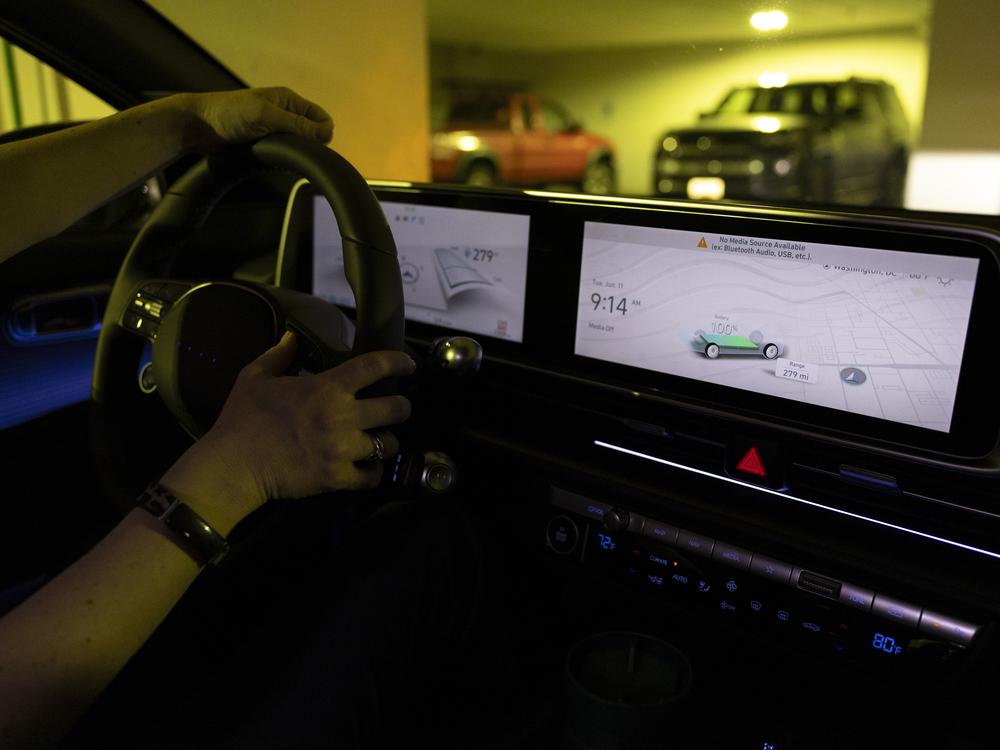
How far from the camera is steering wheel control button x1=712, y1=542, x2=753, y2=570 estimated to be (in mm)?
959

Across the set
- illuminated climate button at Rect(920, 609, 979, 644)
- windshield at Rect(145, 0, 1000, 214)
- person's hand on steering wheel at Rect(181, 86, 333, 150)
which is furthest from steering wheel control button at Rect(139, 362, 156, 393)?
illuminated climate button at Rect(920, 609, 979, 644)

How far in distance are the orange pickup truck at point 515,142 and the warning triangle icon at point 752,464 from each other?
670 centimetres

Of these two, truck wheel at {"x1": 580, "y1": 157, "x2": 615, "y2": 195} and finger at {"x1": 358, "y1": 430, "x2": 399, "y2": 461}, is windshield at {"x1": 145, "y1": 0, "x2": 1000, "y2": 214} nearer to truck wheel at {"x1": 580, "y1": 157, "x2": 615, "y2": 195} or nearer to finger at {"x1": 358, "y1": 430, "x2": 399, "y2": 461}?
truck wheel at {"x1": 580, "y1": 157, "x2": 615, "y2": 195}

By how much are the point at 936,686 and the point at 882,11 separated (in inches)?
186

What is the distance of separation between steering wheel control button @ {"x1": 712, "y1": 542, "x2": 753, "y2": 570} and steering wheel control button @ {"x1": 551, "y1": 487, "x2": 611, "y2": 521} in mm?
155

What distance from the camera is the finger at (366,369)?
0.81 m

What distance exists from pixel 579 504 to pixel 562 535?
0.06m

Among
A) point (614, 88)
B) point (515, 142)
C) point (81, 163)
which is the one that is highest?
point (614, 88)

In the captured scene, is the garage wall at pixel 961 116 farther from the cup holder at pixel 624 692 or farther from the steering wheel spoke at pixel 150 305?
the steering wheel spoke at pixel 150 305

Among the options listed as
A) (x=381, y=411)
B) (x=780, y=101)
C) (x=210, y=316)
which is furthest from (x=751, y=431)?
(x=780, y=101)

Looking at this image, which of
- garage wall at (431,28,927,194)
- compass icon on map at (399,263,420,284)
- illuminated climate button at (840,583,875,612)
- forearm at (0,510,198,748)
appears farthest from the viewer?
garage wall at (431,28,927,194)

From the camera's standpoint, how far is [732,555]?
0.97 m

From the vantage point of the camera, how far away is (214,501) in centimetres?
77

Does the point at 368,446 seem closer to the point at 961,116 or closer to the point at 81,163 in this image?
the point at 81,163
